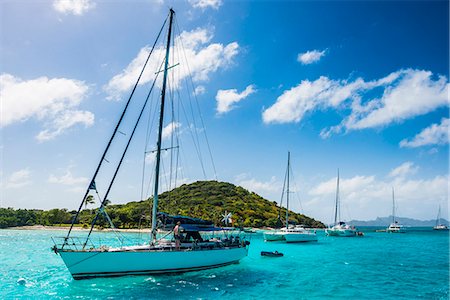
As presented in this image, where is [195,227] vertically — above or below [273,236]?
above

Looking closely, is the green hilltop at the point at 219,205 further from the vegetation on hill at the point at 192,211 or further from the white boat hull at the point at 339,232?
the white boat hull at the point at 339,232

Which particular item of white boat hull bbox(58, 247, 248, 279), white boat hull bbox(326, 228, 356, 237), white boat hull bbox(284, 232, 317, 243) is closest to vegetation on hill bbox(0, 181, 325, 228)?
white boat hull bbox(284, 232, 317, 243)

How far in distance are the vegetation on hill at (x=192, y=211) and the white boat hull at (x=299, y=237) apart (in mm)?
12433

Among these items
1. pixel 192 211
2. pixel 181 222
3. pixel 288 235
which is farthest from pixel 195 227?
pixel 192 211

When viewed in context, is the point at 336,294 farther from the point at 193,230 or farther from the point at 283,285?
the point at 193,230

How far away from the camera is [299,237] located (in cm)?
6438

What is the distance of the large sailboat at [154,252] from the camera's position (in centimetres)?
2083

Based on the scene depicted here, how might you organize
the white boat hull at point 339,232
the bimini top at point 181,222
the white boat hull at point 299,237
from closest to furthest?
the bimini top at point 181,222 < the white boat hull at point 299,237 < the white boat hull at point 339,232

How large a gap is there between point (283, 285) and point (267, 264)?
33.3 ft

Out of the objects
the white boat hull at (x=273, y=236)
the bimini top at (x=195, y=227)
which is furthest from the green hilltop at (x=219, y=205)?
the bimini top at (x=195, y=227)

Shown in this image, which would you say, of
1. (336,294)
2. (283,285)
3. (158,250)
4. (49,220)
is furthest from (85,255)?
(49,220)

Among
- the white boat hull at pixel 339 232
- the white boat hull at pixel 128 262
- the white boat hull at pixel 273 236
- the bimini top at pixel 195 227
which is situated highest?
the bimini top at pixel 195 227

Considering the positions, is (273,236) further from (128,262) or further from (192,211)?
(192,211)

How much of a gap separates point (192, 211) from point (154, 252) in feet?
335
